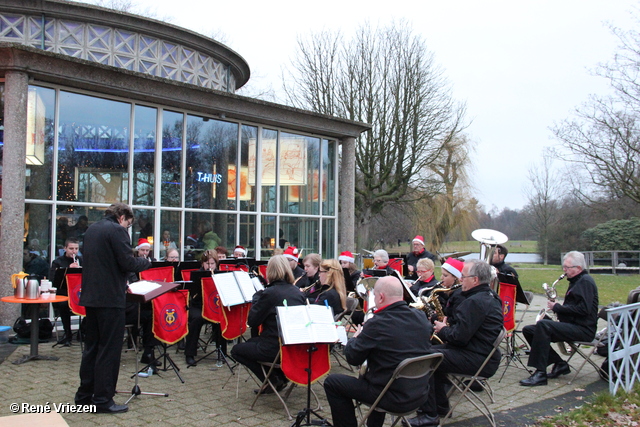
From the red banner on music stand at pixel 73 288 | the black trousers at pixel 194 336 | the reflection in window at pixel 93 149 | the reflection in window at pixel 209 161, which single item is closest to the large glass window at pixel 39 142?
the reflection in window at pixel 93 149

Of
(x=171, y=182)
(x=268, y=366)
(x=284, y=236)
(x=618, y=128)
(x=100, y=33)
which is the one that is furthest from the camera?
(x=618, y=128)

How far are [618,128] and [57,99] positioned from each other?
716 inches

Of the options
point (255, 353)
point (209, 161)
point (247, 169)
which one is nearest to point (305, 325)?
point (255, 353)

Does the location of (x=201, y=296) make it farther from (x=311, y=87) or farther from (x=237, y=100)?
(x=311, y=87)

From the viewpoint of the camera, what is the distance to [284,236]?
1323cm

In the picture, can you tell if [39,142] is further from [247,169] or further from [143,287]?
[143,287]

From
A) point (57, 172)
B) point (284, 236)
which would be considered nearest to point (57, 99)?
point (57, 172)

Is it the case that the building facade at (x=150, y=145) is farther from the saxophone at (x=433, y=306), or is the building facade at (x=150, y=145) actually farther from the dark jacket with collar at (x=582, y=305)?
the dark jacket with collar at (x=582, y=305)

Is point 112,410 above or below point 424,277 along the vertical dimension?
below

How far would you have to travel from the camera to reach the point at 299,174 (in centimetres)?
1358

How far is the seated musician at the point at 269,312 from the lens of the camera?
5500 millimetres

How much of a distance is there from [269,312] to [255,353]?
A: 442 mm

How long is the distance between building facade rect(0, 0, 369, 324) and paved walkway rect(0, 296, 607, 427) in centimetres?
293

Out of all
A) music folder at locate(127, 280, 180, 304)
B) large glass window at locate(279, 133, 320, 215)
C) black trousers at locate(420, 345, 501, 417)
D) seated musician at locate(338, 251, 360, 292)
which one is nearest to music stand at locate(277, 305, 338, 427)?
black trousers at locate(420, 345, 501, 417)
